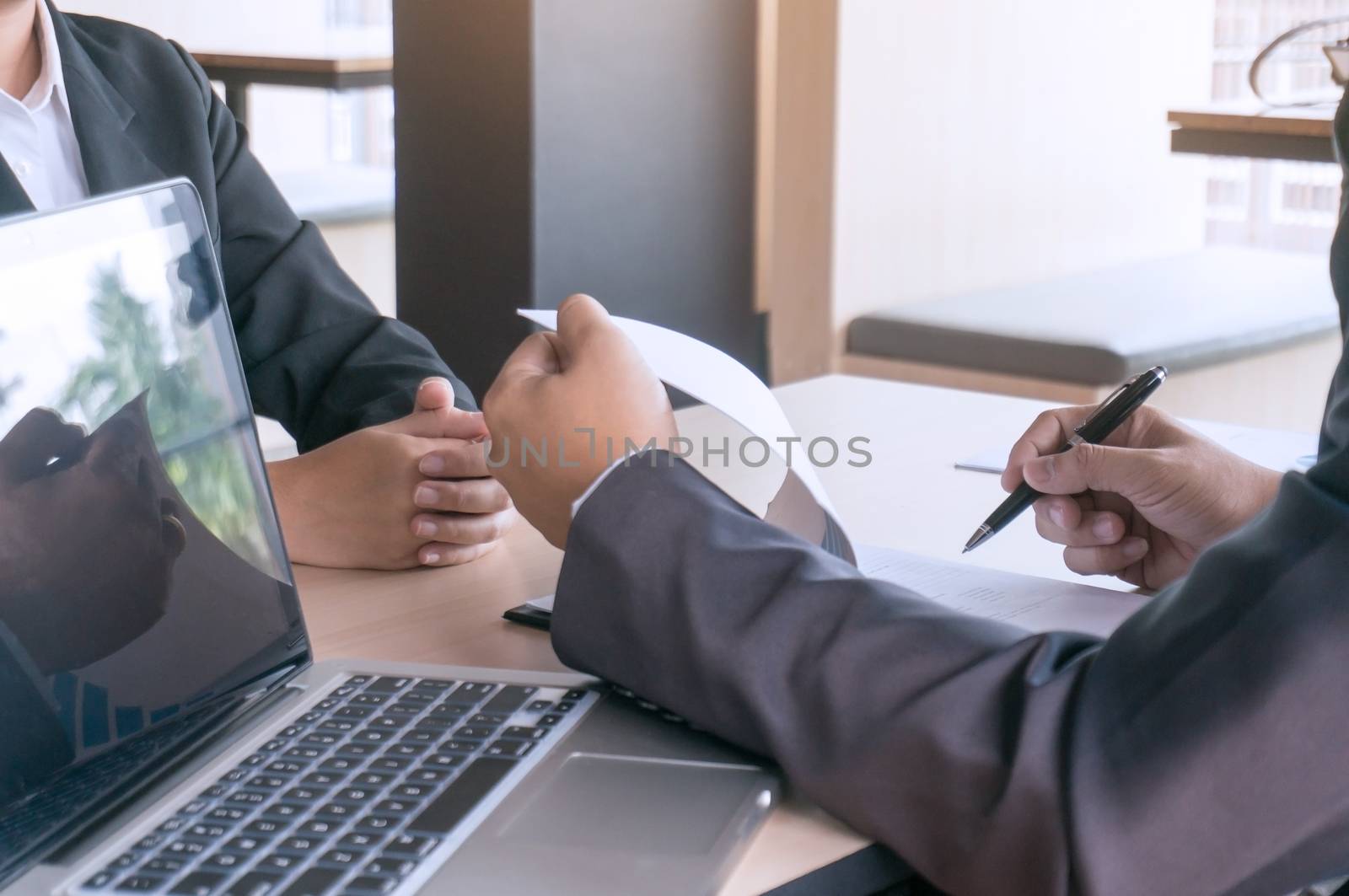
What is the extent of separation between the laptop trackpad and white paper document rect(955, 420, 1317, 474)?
60 cm

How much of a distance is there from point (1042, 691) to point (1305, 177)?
6.51m

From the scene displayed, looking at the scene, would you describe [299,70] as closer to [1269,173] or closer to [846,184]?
[846,184]

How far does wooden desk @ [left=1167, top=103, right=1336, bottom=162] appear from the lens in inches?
93.7

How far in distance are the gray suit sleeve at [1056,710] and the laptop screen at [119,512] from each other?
0.19m

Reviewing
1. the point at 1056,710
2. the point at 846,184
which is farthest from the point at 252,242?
the point at 846,184

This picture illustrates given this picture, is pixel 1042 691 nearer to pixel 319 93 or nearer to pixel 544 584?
pixel 544 584

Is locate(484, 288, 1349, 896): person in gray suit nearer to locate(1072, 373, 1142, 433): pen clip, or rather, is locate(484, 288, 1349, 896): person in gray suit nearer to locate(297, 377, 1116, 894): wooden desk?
→ locate(297, 377, 1116, 894): wooden desk

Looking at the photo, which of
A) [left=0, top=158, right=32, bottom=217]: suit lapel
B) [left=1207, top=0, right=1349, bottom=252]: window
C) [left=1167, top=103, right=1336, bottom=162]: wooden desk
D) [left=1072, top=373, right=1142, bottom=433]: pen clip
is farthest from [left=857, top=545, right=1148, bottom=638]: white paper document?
[left=1207, top=0, right=1349, bottom=252]: window

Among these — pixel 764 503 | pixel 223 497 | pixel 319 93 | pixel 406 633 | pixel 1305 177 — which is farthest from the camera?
pixel 1305 177

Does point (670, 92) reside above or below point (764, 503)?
above

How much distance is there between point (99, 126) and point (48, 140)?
4cm

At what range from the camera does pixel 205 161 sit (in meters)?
1.32

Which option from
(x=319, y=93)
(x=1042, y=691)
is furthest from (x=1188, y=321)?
(x=319, y=93)

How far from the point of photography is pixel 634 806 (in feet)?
1.87
